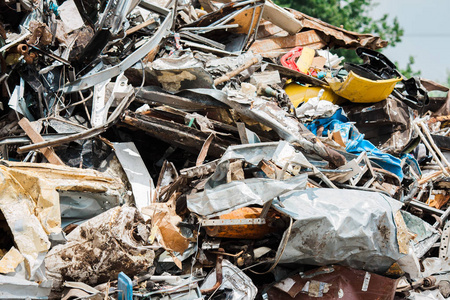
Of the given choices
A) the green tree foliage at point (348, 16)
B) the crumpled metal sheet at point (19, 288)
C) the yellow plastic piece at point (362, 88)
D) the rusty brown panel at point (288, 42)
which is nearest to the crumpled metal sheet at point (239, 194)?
the crumpled metal sheet at point (19, 288)

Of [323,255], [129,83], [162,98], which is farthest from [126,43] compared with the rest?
[323,255]

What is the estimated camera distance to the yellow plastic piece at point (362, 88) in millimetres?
6242

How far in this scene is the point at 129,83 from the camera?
570 centimetres

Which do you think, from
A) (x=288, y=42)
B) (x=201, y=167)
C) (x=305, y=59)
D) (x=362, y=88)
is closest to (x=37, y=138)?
(x=201, y=167)

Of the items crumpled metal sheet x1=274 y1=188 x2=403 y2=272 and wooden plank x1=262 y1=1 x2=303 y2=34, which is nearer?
crumpled metal sheet x1=274 y1=188 x2=403 y2=272

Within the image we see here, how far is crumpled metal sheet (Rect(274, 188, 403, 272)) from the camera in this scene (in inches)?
156

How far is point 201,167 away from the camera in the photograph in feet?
14.9

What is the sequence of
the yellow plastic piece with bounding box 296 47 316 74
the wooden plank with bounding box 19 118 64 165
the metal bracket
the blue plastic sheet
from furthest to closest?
the yellow plastic piece with bounding box 296 47 316 74 < the blue plastic sheet < the wooden plank with bounding box 19 118 64 165 < the metal bracket

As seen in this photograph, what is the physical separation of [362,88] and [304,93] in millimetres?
781

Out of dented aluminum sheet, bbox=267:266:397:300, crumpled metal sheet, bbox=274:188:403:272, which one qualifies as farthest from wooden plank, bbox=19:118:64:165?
dented aluminum sheet, bbox=267:266:397:300

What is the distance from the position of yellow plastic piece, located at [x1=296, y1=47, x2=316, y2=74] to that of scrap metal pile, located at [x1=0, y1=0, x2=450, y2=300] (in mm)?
39

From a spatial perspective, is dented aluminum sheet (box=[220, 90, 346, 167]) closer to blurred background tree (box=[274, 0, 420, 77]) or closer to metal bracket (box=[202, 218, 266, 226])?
metal bracket (box=[202, 218, 266, 226])

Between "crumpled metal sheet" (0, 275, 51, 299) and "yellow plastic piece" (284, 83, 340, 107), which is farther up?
"crumpled metal sheet" (0, 275, 51, 299)

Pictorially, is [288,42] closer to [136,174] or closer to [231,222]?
[136,174]
